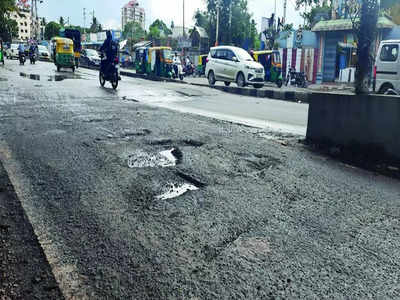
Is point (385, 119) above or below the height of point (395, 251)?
above

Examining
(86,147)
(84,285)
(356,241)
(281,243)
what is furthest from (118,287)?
(86,147)

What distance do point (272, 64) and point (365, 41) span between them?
19765 mm

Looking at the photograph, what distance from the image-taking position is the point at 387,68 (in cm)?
1188

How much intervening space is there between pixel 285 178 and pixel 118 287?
2.48m

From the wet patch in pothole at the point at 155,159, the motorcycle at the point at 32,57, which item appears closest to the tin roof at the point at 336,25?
the motorcycle at the point at 32,57

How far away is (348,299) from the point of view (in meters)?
2.12

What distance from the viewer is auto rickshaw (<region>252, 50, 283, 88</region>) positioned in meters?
24.5

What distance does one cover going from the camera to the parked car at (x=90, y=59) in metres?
35.5

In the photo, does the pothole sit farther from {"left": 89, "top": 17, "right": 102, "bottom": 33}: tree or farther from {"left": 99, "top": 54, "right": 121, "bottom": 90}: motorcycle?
{"left": 89, "top": 17, "right": 102, "bottom": 33}: tree

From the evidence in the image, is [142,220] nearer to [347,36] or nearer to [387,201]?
[387,201]

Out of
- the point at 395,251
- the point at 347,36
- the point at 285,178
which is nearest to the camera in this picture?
the point at 395,251

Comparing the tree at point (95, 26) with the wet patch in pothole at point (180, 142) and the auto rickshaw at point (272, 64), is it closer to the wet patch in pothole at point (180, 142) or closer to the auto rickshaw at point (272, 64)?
the auto rickshaw at point (272, 64)

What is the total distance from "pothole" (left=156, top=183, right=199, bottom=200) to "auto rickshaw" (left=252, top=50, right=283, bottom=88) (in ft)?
70.0

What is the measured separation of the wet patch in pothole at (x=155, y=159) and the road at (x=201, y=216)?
1 centimetres
